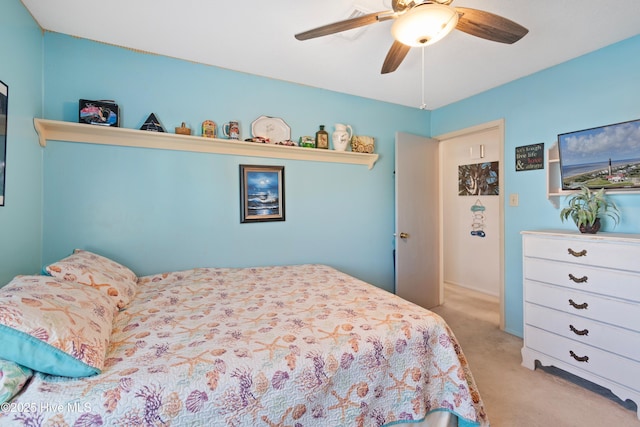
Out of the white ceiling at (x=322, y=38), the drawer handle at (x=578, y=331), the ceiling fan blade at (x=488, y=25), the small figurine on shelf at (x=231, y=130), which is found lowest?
the drawer handle at (x=578, y=331)

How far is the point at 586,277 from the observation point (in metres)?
1.83

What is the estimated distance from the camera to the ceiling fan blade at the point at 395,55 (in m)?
1.56

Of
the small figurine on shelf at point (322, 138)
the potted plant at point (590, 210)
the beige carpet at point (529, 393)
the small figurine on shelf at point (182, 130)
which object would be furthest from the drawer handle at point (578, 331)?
the small figurine on shelf at point (182, 130)

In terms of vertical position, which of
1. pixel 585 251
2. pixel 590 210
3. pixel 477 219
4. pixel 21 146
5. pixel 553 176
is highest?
pixel 21 146

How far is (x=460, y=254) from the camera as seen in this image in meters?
4.33

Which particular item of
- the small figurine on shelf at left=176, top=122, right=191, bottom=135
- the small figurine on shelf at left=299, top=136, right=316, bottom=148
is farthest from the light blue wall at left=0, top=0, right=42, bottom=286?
the small figurine on shelf at left=299, top=136, right=316, bottom=148

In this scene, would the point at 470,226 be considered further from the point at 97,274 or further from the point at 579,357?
the point at 97,274

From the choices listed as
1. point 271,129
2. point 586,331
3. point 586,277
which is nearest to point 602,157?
point 586,277

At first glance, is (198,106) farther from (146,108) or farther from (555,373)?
(555,373)

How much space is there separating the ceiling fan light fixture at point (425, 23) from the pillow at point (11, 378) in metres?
1.93

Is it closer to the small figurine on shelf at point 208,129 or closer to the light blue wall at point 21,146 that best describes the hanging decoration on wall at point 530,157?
the small figurine on shelf at point 208,129

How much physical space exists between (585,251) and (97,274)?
304cm

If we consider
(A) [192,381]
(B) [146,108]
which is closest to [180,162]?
(B) [146,108]

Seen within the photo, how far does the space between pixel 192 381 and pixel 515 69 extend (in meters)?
3.21
